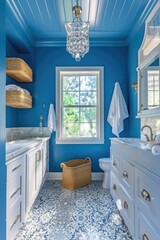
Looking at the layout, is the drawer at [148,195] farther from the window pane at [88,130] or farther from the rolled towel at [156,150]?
the window pane at [88,130]

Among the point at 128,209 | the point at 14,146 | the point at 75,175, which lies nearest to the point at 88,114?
the point at 75,175

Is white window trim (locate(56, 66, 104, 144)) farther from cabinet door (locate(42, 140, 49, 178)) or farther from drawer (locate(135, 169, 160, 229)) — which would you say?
drawer (locate(135, 169, 160, 229))

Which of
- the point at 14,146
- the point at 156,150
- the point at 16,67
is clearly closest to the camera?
the point at 156,150

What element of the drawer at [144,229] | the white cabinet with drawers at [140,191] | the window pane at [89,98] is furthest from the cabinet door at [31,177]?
the window pane at [89,98]

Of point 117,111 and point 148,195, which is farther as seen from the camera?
point 117,111

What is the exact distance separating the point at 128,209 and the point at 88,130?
6.85ft

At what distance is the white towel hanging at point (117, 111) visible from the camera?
11.4ft

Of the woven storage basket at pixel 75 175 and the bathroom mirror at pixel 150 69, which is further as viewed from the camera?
the woven storage basket at pixel 75 175

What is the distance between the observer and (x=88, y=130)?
12.5ft

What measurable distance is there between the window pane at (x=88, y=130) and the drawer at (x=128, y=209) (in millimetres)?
1762

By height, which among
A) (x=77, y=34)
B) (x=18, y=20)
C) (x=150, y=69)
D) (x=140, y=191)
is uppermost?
(x=18, y=20)

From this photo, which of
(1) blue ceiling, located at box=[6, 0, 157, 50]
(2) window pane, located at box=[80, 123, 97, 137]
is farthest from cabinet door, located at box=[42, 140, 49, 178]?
(1) blue ceiling, located at box=[6, 0, 157, 50]

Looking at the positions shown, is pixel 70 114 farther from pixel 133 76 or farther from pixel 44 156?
pixel 133 76

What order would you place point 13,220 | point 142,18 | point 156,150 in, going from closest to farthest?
point 156,150, point 13,220, point 142,18
